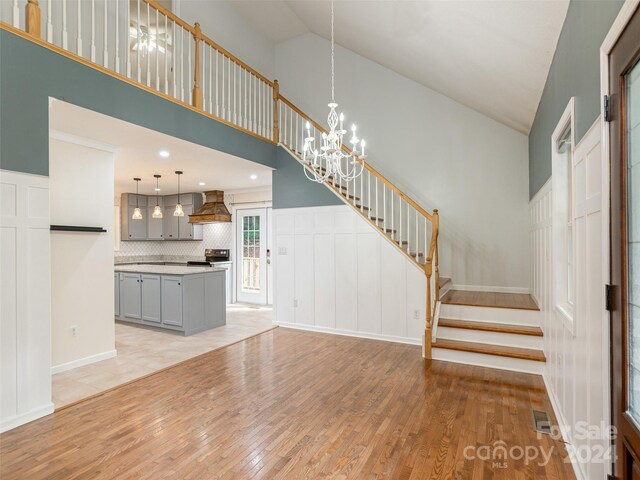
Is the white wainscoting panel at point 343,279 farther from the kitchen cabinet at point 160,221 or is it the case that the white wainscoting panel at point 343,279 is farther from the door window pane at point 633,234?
the kitchen cabinet at point 160,221

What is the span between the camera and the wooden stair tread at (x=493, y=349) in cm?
372

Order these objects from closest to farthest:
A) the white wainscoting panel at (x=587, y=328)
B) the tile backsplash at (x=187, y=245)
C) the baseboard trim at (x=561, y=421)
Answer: the white wainscoting panel at (x=587, y=328) → the baseboard trim at (x=561, y=421) → the tile backsplash at (x=187, y=245)

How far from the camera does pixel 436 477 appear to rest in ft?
6.86

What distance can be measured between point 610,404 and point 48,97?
14.5 ft

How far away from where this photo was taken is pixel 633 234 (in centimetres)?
135

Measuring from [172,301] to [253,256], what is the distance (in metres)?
2.88

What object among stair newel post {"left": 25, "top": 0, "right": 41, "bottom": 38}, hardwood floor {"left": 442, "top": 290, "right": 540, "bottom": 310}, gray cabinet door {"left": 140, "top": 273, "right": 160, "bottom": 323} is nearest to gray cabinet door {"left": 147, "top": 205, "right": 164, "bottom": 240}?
gray cabinet door {"left": 140, "top": 273, "right": 160, "bottom": 323}

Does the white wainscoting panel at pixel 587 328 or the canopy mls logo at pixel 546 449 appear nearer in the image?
the white wainscoting panel at pixel 587 328

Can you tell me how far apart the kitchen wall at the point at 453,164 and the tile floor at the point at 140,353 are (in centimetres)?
226

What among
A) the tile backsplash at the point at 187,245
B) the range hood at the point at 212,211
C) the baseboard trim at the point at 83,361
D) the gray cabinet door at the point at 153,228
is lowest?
the baseboard trim at the point at 83,361

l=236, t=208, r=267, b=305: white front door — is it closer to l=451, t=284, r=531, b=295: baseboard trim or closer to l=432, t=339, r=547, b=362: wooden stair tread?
l=451, t=284, r=531, b=295: baseboard trim

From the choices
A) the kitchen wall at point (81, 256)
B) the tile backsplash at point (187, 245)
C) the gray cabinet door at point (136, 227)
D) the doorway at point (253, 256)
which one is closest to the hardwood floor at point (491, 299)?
the doorway at point (253, 256)

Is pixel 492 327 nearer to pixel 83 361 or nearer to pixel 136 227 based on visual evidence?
pixel 83 361

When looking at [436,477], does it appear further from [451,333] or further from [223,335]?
[223,335]
